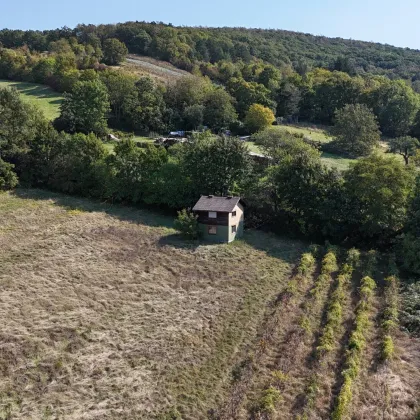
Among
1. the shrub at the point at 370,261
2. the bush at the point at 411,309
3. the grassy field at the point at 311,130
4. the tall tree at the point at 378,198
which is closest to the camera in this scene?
the bush at the point at 411,309

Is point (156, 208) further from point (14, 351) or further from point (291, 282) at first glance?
point (14, 351)

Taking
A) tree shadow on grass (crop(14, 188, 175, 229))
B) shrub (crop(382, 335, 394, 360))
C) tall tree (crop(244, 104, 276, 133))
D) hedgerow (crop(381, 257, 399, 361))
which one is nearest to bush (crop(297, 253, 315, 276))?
hedgerow (crop(381, 257, 399, 361))

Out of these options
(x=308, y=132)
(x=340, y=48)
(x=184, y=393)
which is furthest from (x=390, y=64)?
(x=184, y=393)

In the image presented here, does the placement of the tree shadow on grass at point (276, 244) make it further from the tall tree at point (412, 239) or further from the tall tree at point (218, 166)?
the tall tree at point (412, 239)

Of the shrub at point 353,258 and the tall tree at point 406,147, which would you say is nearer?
the shrub at point 353,258

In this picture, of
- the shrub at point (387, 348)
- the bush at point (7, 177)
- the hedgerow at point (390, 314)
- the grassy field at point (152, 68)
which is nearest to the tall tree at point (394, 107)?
the grassy field at point (152, 68)

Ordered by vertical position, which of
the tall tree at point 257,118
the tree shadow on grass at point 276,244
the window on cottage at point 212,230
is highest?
the tall tree at point 257,118

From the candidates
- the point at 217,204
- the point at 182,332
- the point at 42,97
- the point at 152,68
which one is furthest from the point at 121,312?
the point at 152,68
